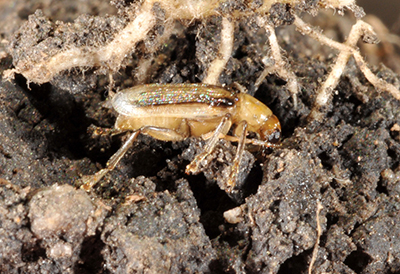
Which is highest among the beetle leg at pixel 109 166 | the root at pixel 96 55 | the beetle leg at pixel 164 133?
the root at pixel 96 55

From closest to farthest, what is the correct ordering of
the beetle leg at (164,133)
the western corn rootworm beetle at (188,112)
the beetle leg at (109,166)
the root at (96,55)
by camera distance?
1. the beetle leg at (109,166)
2. the root at (96,55)
3. the beetle leg at (164,133)
4. the western corn rootworm beetle at (188,112)

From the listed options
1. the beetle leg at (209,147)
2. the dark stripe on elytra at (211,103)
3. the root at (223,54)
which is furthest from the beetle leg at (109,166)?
the root at (223,54)

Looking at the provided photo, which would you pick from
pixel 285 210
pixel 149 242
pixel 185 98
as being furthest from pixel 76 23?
pixel 285 210

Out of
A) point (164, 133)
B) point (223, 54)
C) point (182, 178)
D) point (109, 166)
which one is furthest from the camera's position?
point (223, 54)

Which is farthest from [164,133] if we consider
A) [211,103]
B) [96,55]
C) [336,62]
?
[336,62]

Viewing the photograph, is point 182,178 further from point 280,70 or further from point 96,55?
point 280,70

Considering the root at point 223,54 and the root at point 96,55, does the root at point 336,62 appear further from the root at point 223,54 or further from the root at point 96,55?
the root at point 96,55
